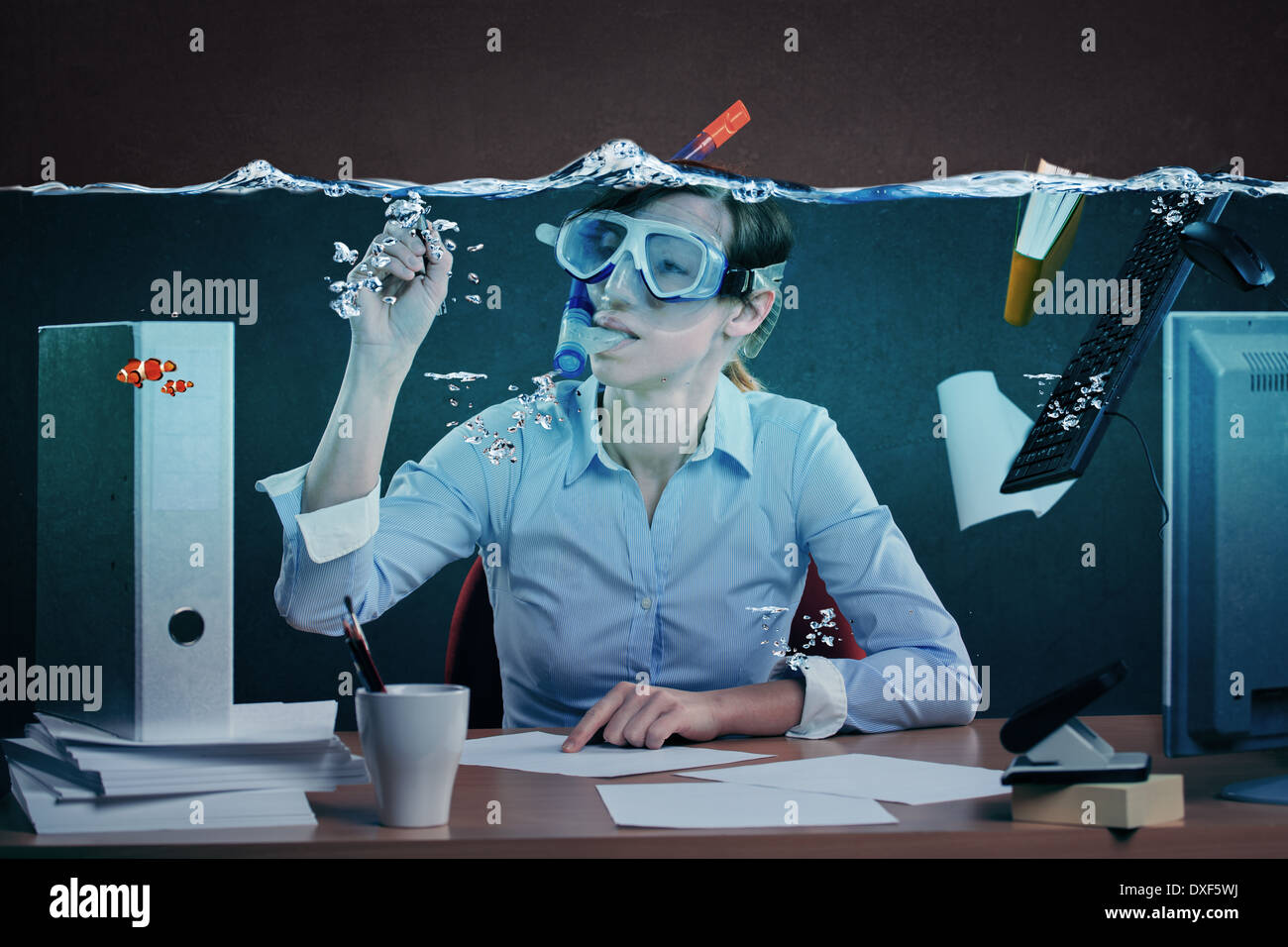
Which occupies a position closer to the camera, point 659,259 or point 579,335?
point 659,259

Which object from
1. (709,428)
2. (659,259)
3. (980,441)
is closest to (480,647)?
(709,428)

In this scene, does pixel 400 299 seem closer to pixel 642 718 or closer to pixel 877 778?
pixel 642 718

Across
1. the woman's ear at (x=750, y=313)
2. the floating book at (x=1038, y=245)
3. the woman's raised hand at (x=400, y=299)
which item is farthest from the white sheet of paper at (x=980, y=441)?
the woman's raised hand at (x=400, y=299)

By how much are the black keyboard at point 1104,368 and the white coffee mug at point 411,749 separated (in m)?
0.73

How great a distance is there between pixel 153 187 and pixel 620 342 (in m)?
1.00

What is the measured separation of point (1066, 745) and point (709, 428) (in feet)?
3.74

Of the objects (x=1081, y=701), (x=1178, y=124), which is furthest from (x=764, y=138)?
(x=1081, y=701)

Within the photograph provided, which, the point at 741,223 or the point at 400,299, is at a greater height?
the point at 741,223

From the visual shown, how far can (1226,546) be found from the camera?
36.4 inches

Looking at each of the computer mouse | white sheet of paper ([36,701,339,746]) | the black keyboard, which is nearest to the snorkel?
the black keyboard

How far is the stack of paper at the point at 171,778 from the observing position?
0.81m

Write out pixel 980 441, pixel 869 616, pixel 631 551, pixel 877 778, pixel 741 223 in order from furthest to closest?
pixel 980 441 → pixel 741 223 → pixel 631 551 → pixel 869 616 → pixel 877 778

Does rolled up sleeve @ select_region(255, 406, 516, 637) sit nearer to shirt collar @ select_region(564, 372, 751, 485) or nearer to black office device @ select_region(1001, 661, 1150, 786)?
shirt collar @ select_region(564, 372, 751, 485)

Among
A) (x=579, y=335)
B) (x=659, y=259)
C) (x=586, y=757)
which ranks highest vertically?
(x=659, y=259)
